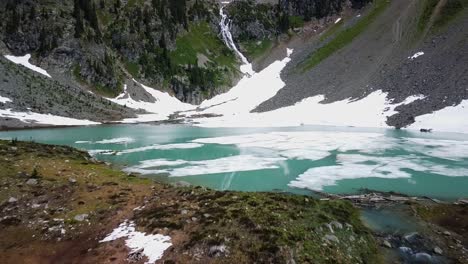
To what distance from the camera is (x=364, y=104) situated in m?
91.2

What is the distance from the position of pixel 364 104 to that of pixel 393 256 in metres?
79.9

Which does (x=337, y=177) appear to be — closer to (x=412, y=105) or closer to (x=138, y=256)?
(x=138, y=256)

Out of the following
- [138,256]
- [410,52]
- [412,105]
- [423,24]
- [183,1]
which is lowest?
[138,256]

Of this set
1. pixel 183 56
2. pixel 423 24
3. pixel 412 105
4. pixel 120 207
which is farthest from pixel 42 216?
pixel 183 56

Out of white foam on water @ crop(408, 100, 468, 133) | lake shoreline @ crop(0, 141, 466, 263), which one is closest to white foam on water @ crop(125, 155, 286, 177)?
lake shoreline @ crop(0, 141, 466, 263)

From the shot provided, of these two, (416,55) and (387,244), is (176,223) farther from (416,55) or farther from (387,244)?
(416,55)

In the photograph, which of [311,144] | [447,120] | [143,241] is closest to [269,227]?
[143,241]

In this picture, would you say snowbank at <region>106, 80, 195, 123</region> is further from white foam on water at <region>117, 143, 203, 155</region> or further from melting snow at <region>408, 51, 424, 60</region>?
melting snow at <region>408, 51, 424, 60</region>

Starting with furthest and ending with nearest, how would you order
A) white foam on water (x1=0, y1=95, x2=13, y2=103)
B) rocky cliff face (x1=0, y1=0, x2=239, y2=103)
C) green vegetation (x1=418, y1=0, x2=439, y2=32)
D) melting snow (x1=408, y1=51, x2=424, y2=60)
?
rocky cliff face (x1=0, y1=0, x2=239, y2=103) → green vegetation (x1=418, y1=0, x2=439, y2=32) → melting snow (x1=408, y1=51, x2=424, y2=60) → white foam on water (x1=0, y1=95, x2=13, y2=103)

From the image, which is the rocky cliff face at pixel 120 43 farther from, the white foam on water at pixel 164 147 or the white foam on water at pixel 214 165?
the white foam on water at pixel 214 165

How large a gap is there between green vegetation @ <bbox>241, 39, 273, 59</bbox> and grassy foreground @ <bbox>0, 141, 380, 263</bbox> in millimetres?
170132

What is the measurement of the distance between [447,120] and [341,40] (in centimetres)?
8503

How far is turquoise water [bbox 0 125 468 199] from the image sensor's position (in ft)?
95.2

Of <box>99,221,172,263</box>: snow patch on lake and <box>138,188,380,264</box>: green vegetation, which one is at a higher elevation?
<box>138,188,380,264</box>: green vegetation
